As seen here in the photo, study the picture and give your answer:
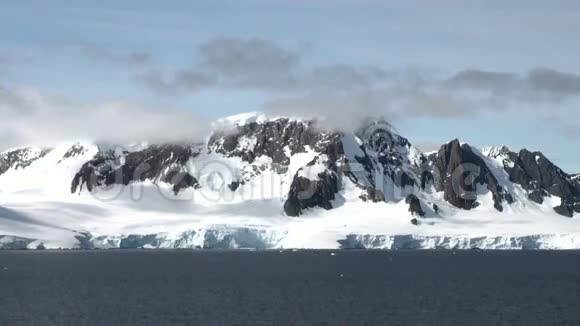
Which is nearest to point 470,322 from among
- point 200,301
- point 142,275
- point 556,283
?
point 200,301

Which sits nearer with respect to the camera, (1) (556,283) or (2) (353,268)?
(1) (556,283)

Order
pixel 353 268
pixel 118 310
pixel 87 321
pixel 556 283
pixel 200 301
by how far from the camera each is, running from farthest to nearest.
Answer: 1. pixel 353 268
2. pixel 556 283
3. pixel 200 301
4. pixel 118 310
5. pixel 87 321

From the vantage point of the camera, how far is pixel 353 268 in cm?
19000

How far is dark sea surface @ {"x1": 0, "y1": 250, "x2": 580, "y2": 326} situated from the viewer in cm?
10562

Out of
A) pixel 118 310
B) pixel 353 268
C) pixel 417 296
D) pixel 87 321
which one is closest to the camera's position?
pixel 87 321

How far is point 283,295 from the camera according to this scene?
130 metres

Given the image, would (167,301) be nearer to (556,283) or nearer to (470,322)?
(470,322)

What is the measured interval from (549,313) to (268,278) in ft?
198

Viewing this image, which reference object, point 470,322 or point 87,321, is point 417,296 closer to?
point 470,322

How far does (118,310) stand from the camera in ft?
366

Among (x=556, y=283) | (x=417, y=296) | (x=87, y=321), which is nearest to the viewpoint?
(x=87, y=321)

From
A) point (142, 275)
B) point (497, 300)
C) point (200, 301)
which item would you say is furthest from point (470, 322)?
point (142, 275)

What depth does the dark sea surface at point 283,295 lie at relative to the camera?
10562cm

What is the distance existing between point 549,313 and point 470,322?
14.4 m
